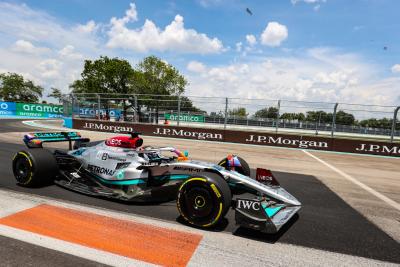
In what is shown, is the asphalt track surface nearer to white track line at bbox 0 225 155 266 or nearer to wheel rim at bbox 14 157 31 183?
wheel rim at bbox 14 157 31 183

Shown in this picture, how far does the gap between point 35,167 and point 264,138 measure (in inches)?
472

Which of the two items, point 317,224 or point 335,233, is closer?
point 335,233

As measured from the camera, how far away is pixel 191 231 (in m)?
3.46

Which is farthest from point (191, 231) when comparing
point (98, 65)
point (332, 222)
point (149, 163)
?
point (98, 65)

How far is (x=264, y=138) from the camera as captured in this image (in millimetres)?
14875

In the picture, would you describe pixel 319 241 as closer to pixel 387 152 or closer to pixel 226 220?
pixel 226 220

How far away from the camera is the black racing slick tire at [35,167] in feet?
15.9

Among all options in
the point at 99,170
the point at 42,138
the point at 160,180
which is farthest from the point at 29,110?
the point at 160,180

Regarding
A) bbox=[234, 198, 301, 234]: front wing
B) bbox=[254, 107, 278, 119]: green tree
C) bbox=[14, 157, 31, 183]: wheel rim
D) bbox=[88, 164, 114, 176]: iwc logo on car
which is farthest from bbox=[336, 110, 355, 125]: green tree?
bbox=[14, 157, 31, 183]: wheel rim

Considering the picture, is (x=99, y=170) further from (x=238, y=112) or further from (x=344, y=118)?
(x=344, y=118)

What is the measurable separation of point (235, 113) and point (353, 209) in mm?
10843

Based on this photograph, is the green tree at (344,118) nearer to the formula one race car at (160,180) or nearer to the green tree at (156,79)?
the formula one race car at (160,180)

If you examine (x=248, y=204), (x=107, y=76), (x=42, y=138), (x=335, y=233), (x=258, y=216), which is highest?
(x=107, y=76)

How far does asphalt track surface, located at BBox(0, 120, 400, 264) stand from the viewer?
3.22 meters
